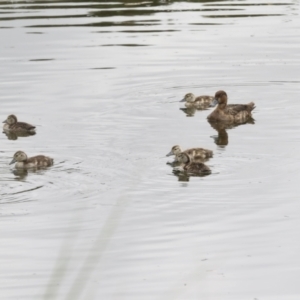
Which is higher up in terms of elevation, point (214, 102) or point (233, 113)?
point (214, 102)

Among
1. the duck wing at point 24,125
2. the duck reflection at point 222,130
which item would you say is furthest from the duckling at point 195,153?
the duck wing at point 24,125

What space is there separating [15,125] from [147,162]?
275 centimetres

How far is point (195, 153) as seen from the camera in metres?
12.9

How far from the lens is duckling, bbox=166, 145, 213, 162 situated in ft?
42.0

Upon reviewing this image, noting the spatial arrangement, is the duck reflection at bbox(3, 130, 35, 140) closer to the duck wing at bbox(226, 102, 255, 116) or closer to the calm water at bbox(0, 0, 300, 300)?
the calm water at bbox(0, 0, 300, 300)

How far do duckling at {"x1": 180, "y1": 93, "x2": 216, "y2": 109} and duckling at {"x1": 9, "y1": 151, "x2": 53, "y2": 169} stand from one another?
422 cm

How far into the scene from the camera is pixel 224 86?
59.4 ft

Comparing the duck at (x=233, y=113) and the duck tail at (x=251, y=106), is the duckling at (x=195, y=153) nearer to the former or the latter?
the duck at (x=233, y=113)

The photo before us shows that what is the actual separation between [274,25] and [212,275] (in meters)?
15.2

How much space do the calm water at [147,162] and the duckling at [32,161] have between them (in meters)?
0.13

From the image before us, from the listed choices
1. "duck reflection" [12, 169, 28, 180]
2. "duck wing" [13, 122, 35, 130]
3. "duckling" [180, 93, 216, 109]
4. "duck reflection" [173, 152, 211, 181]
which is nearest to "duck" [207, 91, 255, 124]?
"duckling" [180, 93, 216, 109]

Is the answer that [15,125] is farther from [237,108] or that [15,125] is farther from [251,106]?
[251,106]

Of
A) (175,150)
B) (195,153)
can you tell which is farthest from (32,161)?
(195,153)

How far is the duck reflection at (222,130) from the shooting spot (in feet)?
47.0
